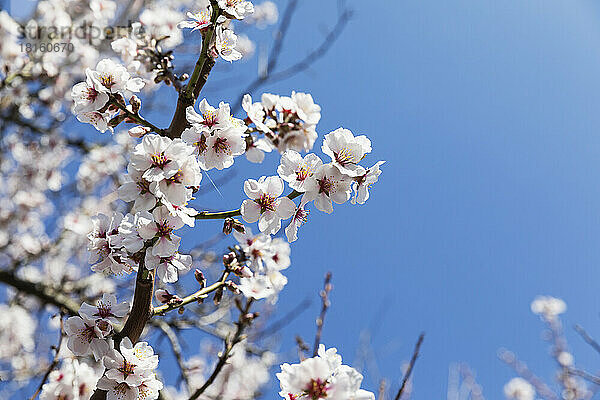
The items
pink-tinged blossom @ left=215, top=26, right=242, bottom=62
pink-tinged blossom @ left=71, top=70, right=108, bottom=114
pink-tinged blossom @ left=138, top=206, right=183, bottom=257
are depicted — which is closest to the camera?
pink-tinged blossom @ left=138, top=206, right=183, bottom=257

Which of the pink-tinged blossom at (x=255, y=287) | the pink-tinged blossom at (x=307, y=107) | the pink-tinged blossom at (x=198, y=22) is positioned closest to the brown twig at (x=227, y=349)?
the pink-tinged blossom at (x=255, y=287)

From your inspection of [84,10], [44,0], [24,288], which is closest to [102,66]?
[24,288]

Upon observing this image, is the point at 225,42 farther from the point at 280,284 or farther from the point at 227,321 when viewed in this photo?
the point at 227,321

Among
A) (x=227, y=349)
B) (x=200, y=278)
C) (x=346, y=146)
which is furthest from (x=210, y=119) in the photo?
(x=227, y=349)

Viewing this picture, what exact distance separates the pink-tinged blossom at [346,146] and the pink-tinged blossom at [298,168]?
0.06m

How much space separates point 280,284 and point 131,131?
884 millimetres

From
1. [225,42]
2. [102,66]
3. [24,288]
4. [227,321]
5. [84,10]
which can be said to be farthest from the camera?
[84,10]

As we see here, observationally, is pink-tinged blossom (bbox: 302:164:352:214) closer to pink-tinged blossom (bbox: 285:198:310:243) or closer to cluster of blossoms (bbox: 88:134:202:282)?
pink-tinged blossom (bbox: 285:198:310:243)

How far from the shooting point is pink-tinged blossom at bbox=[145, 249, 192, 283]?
1.25 metres

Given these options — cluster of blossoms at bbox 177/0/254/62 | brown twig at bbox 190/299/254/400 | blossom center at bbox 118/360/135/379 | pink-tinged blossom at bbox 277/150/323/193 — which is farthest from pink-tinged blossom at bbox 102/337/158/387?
cluster of blossoms at bbox 177/0/254/62

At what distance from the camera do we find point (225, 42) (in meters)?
1.59

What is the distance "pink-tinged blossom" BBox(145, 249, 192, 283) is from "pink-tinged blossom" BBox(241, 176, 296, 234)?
0.80 ft

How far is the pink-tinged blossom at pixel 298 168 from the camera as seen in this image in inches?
52.6

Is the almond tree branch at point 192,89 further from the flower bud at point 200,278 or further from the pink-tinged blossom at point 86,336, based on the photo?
the pink-tinged blossom at point 86,336
